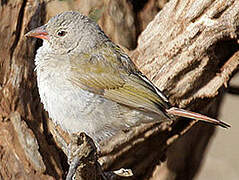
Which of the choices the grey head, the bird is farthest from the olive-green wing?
the grey head

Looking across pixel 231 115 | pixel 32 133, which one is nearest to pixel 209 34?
pixel 32 133

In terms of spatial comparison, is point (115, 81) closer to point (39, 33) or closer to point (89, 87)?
point (89, 87)

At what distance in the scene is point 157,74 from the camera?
5.64 metres

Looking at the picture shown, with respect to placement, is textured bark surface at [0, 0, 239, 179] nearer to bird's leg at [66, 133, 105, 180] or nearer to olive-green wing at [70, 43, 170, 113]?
olive-green wing at [70, 43, 170, 113]

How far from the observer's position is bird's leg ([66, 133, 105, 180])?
4516 mm

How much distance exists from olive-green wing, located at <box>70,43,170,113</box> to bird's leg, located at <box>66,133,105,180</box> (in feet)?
1.64

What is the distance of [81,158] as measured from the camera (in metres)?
4.54

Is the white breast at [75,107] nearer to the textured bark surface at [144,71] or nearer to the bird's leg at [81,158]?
the bird's leg at [81,158]

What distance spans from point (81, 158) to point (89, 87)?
68cm

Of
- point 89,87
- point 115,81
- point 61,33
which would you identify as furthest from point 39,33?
point 115,81

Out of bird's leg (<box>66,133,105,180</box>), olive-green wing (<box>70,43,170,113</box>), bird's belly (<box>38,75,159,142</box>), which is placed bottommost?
bird's leg (<box>66,133,105,180</box>)

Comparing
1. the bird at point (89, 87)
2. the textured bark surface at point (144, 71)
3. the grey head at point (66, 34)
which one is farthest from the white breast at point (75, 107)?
the textured bark surface at point (144, 71)

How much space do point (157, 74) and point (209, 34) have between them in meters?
0.62

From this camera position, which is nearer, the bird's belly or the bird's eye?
the bird's belly
